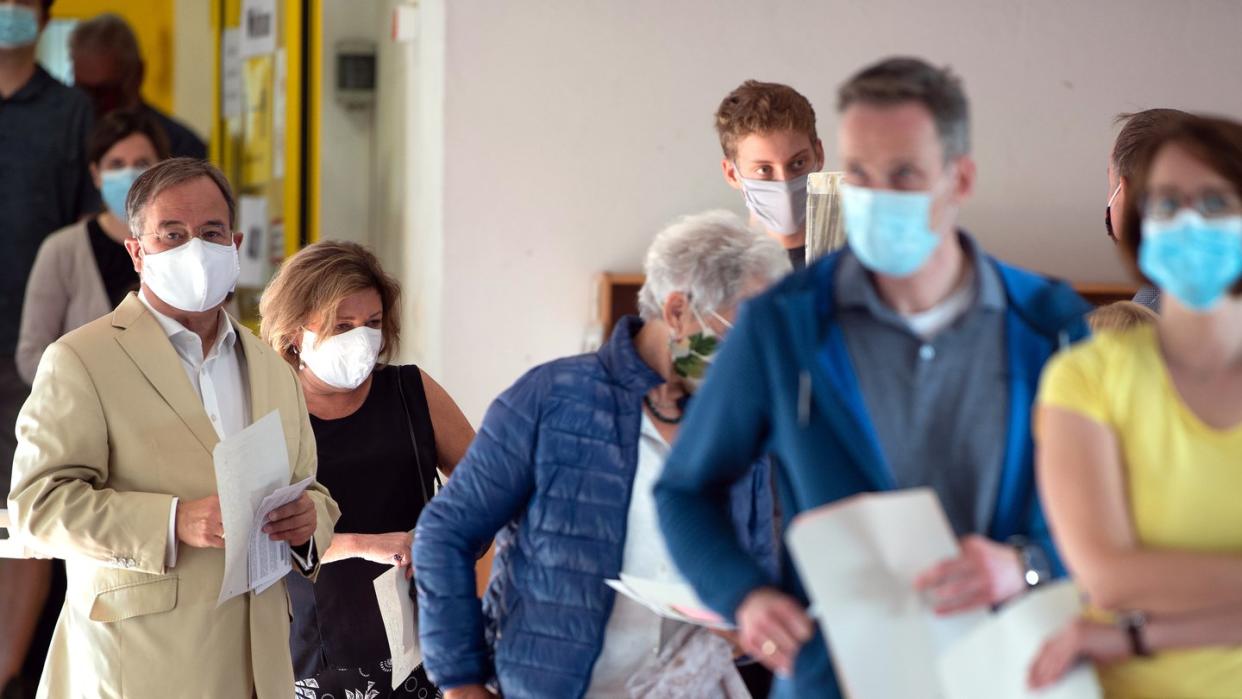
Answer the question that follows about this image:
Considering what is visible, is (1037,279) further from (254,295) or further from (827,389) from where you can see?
(254,295)

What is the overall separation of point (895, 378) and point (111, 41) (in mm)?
5234

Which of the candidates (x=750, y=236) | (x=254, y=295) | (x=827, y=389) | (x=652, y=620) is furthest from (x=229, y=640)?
(x=254, y=295)

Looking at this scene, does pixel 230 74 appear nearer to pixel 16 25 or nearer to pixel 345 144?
pixel 345 144

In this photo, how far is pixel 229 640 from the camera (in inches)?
107

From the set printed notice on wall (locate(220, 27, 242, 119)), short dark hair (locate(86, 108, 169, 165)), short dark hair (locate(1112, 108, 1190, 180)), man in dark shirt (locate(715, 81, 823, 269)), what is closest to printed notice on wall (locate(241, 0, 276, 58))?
printed notice on wall (locate(220, 27, 242, 119))

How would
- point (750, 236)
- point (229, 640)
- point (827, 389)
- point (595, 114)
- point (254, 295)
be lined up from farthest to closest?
1. point (254, 295)
2. point (595, 114)
3. point (229, 640)
4. point (750, 236)
5. point (827, 389)

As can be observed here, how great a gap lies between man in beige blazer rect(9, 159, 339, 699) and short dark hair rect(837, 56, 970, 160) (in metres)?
1.45

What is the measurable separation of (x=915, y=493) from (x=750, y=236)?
743mm

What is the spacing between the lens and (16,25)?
5340mm

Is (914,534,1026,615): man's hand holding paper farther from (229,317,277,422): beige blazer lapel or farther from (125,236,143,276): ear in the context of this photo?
(125,236,143,276): ear

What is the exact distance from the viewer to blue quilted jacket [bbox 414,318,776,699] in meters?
2.21

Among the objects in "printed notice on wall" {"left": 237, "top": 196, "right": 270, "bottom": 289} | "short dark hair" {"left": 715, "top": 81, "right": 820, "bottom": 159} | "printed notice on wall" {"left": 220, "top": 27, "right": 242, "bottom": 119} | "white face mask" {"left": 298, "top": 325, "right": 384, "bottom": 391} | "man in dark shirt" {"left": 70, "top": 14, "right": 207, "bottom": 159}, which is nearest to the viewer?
"white face mask" {"left": 298, "top": 325, "right": 384, "bottom": 391}

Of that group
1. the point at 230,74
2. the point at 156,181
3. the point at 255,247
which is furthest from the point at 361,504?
the point at 230,74

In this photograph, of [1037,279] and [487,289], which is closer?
[1037,279]
